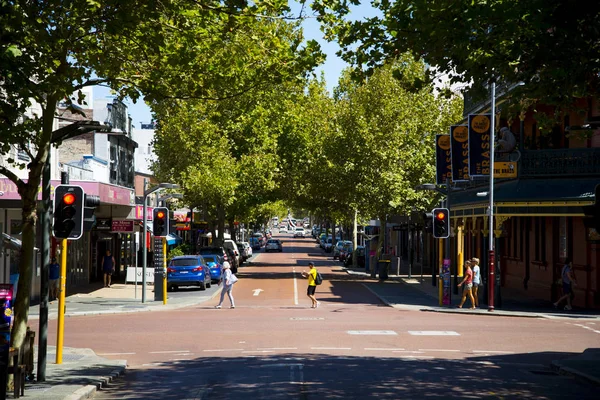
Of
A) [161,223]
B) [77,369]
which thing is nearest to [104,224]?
[161,223]

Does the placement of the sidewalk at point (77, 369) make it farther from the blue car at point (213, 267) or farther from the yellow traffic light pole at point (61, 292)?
the blue car at point (213, 267)

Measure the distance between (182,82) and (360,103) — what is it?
116 ft

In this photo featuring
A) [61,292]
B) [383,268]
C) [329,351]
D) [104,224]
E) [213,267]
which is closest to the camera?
[61,292]

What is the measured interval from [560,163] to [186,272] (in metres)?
17.6

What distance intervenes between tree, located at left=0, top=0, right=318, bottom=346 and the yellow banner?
61.3 feet

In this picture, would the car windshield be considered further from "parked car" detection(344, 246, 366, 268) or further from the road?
"parked car" detection(344, 246, 366, 268)

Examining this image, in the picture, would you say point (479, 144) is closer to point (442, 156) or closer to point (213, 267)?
point (442, 156)

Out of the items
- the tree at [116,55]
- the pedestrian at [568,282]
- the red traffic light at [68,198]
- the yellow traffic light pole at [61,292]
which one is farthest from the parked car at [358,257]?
the red traffic light at [68,198]

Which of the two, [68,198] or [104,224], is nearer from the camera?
[68,198]

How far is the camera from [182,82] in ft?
53.0

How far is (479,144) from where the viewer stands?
115 ft

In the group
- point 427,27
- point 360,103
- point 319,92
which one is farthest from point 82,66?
point 319,92

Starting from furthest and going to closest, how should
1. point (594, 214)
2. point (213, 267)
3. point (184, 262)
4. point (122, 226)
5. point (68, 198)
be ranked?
point (213, 267)
point (184, 262)
point (122, 226)
point (68, 198)
point (594, 214)

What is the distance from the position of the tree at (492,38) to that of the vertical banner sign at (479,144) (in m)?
19.0
